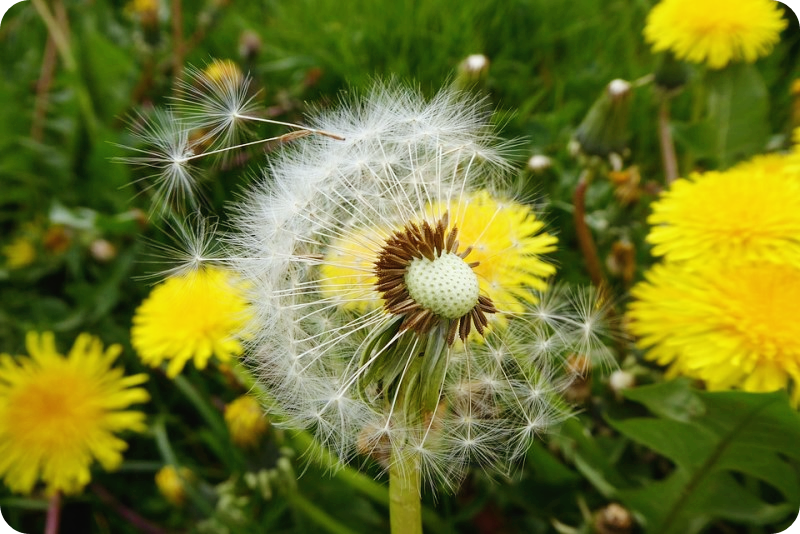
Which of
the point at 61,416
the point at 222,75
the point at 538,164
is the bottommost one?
the point at 61,416

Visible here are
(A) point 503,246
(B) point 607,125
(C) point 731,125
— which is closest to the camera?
(A) point 503,246

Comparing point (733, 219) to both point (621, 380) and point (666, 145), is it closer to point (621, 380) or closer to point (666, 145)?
point (621, 380)

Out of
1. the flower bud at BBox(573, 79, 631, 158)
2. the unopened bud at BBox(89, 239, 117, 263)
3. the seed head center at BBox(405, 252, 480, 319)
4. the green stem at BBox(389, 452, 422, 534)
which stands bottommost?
the green stem at BBox(389, 452, 422, 534)

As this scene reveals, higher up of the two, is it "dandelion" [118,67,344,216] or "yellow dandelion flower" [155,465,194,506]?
"dandelion" [118,67,344,216]

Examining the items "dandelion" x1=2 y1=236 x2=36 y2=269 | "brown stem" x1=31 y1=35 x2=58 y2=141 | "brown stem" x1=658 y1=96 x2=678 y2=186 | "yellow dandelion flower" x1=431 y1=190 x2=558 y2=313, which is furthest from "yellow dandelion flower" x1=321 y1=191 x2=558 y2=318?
"brown stem" x1=31 y1=35 x2=58 y2=141

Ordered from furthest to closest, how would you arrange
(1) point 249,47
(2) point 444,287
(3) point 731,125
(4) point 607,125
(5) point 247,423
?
(1) point 249,47, (3) point 731,125, (4) point 607,125, (5) point 247,423, (2) point 444,287

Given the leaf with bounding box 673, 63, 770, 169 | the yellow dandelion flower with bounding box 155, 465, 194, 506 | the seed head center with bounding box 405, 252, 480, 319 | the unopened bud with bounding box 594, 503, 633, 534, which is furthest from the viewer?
the leaf with bounding box 673, 63, 770, 169

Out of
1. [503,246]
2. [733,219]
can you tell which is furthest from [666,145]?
[503,246]

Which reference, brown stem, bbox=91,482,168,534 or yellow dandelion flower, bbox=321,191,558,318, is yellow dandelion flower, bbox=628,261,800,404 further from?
brown stem, bbox=91,482,168,534
